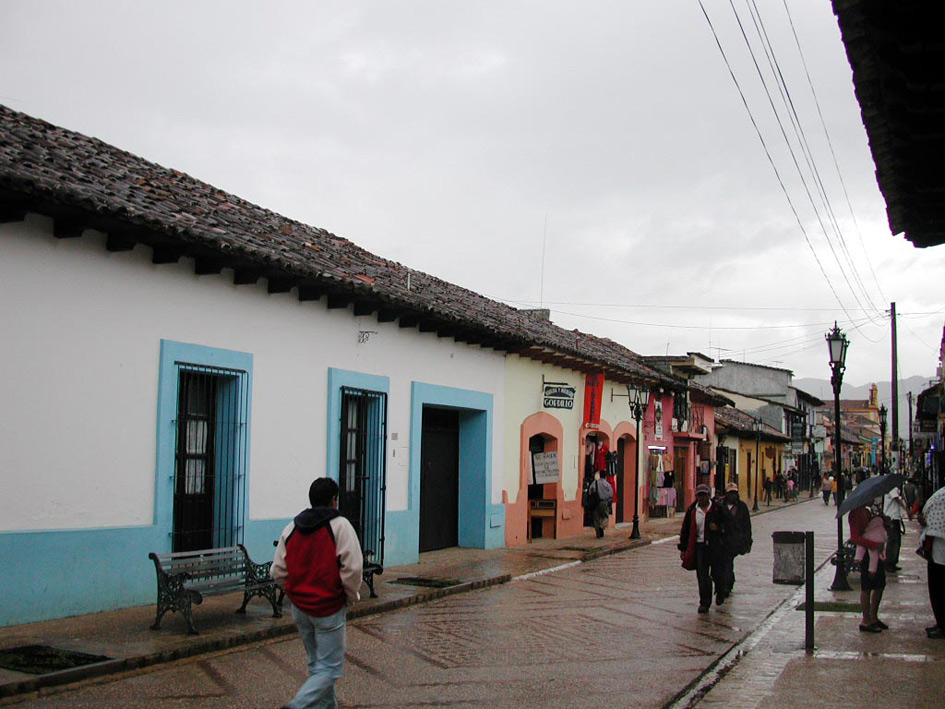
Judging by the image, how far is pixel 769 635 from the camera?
1016 centimetres

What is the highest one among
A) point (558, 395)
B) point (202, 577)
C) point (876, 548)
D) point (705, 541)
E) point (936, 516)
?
point (558, 395)

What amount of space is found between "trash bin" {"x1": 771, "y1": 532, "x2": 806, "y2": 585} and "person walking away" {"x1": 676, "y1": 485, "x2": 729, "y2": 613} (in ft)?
4.03

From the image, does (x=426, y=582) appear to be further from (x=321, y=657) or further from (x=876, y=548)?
(x=321, y=657)

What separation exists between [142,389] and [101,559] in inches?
71.2

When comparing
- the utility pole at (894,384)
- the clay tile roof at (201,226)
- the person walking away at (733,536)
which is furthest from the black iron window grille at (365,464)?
the utility pole at (894,384)

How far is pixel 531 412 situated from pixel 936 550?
11562 millimetres

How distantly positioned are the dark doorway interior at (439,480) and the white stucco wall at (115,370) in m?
4.08

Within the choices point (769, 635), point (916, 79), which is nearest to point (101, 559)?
point (769, 635)

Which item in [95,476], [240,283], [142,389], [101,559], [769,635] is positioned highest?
[240,283]

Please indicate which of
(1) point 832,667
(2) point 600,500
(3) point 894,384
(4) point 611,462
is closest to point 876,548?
(1) point 832,667

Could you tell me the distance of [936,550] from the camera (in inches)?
361

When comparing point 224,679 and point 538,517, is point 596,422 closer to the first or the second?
point 538,517

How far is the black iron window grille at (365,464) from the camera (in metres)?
14.3

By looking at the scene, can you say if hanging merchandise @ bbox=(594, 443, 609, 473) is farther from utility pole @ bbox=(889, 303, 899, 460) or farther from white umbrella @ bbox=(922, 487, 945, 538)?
utility pole @ bbox=(889, 303, 899, 460)
